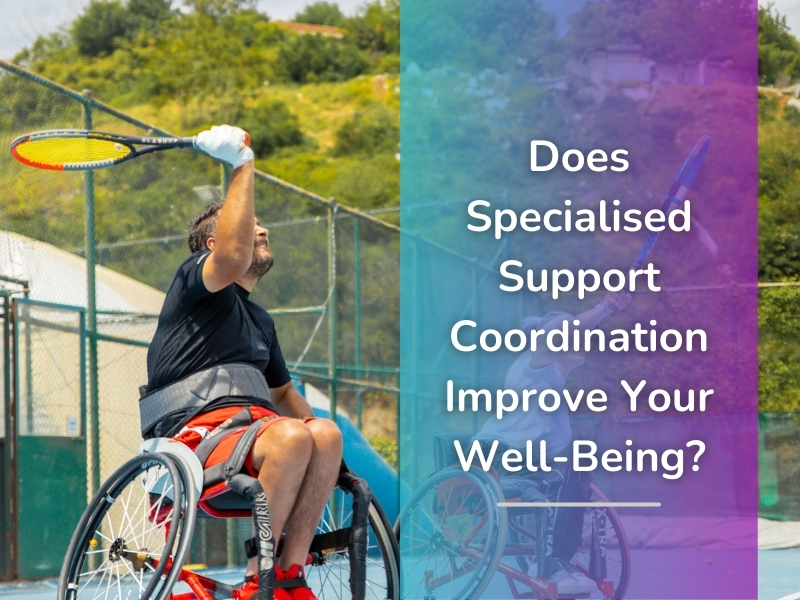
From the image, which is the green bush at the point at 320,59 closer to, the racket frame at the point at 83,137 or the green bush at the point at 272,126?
the green bush at the point at 272,126

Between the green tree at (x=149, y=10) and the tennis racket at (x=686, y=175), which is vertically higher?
the green tree at (x=149, y=10)

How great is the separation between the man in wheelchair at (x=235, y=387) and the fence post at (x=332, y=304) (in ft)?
16.4

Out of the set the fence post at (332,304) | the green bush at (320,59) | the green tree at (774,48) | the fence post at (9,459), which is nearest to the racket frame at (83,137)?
the fence post at (9,459)

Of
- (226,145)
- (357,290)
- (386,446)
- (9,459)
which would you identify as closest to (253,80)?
(386,446)

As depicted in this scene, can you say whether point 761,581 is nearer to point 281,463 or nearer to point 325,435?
point 325,435

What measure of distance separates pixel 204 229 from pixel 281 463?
2.80ft

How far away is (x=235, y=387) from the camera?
112 inches

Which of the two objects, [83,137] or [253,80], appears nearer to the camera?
[83,137]

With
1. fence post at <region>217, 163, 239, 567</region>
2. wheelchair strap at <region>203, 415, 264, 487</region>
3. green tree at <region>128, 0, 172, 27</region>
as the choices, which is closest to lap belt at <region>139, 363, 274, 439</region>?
wheelchair strap at <region>203, 415, 264, 487</region>

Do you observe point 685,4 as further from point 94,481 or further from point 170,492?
point 170,492

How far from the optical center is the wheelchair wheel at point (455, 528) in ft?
12.5

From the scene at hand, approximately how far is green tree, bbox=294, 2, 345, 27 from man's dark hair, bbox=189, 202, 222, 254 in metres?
86.4
